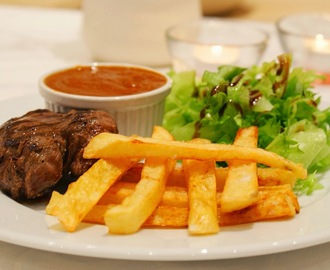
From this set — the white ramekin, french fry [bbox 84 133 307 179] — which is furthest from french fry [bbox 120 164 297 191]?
the white ramekin

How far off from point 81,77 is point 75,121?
0.65m

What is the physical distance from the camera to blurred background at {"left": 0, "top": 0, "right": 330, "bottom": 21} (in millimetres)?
6242

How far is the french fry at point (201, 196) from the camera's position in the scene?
→ 5.89ft

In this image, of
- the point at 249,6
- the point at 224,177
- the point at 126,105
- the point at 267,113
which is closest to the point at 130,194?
the point at 224,177

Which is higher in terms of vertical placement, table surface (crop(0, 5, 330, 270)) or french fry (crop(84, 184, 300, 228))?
french fry (crop(84, 184, 300, 228))

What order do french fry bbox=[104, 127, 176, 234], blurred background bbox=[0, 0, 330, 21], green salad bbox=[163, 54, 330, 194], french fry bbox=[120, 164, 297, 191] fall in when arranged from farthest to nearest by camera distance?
blurred background bbox=[0, 0, 330, 21]
green salad bbox=[163, 54, 330, 194]
french fry bbox=[120, 164, 297, 191]
french fry bbox=[104, 127, 176, 234]

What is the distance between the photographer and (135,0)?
4.10 m

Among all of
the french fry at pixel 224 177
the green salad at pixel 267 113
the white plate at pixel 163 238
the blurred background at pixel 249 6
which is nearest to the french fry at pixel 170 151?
the french fry at pixel 224 177

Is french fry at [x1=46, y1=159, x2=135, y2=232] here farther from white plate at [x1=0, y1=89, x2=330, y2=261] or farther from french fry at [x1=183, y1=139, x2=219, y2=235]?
french fry at [x1=183, y1=139, x2=219, y2=235]

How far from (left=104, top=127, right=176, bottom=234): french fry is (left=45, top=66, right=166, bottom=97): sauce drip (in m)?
0.74

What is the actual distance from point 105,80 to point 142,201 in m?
1.13

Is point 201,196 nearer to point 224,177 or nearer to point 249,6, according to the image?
point 224,177

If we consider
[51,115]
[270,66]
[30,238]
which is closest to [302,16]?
[270,66]

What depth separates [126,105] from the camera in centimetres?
268
